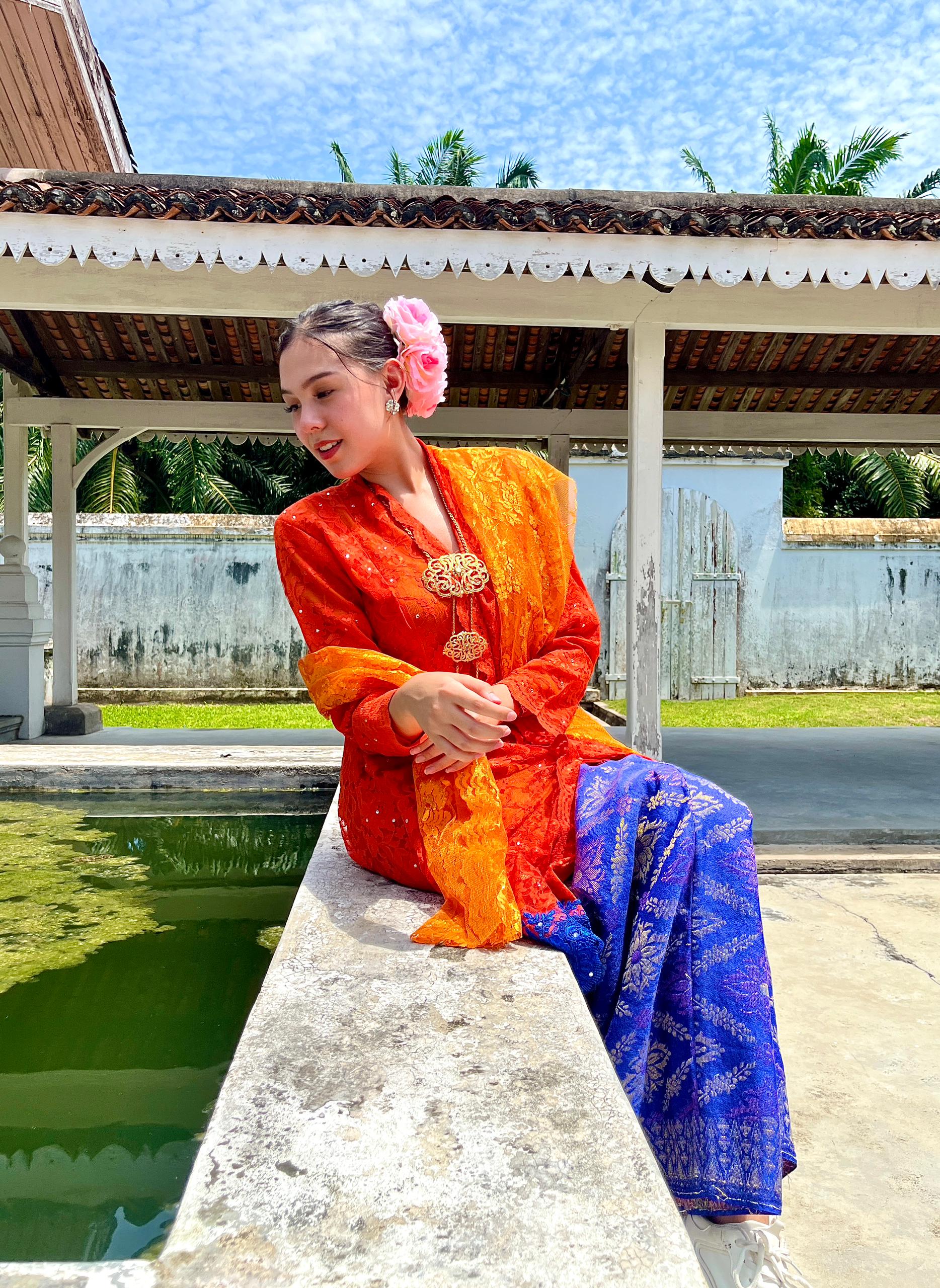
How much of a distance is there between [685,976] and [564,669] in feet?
1.74

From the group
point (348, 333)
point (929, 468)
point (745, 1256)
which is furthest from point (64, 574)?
point (929, 468)

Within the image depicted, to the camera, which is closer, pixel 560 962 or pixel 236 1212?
pixel 236 1212

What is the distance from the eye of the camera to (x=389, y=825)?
1706 millimetres

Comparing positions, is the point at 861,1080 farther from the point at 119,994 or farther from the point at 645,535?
the point at 645,535

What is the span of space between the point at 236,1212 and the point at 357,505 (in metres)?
1.18

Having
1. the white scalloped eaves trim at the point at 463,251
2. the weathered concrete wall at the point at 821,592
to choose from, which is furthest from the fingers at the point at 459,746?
the weathered concrete wall at the point at 821,592

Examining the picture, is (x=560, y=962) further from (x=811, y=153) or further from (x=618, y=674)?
(x=811, y=153)

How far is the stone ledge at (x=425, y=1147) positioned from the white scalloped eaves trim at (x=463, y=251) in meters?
3.26

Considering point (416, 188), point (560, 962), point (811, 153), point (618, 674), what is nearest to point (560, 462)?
point (416, 188)

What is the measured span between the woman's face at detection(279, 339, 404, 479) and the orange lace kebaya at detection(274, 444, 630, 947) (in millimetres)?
104

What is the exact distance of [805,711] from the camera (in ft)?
31.0

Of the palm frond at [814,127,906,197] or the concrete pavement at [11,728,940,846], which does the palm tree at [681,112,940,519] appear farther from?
the concrete pavement at [11,728,940,846]

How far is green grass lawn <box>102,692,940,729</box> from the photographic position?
850cm

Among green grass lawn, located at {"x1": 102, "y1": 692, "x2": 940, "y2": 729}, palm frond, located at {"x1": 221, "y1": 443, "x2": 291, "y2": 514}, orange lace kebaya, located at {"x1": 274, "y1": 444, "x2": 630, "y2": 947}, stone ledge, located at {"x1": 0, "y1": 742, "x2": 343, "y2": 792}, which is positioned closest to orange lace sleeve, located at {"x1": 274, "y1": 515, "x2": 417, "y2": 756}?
orange lace kebaya, located at {"x1": 274, "y1": 444, "x2": 630, "y2": 947}
